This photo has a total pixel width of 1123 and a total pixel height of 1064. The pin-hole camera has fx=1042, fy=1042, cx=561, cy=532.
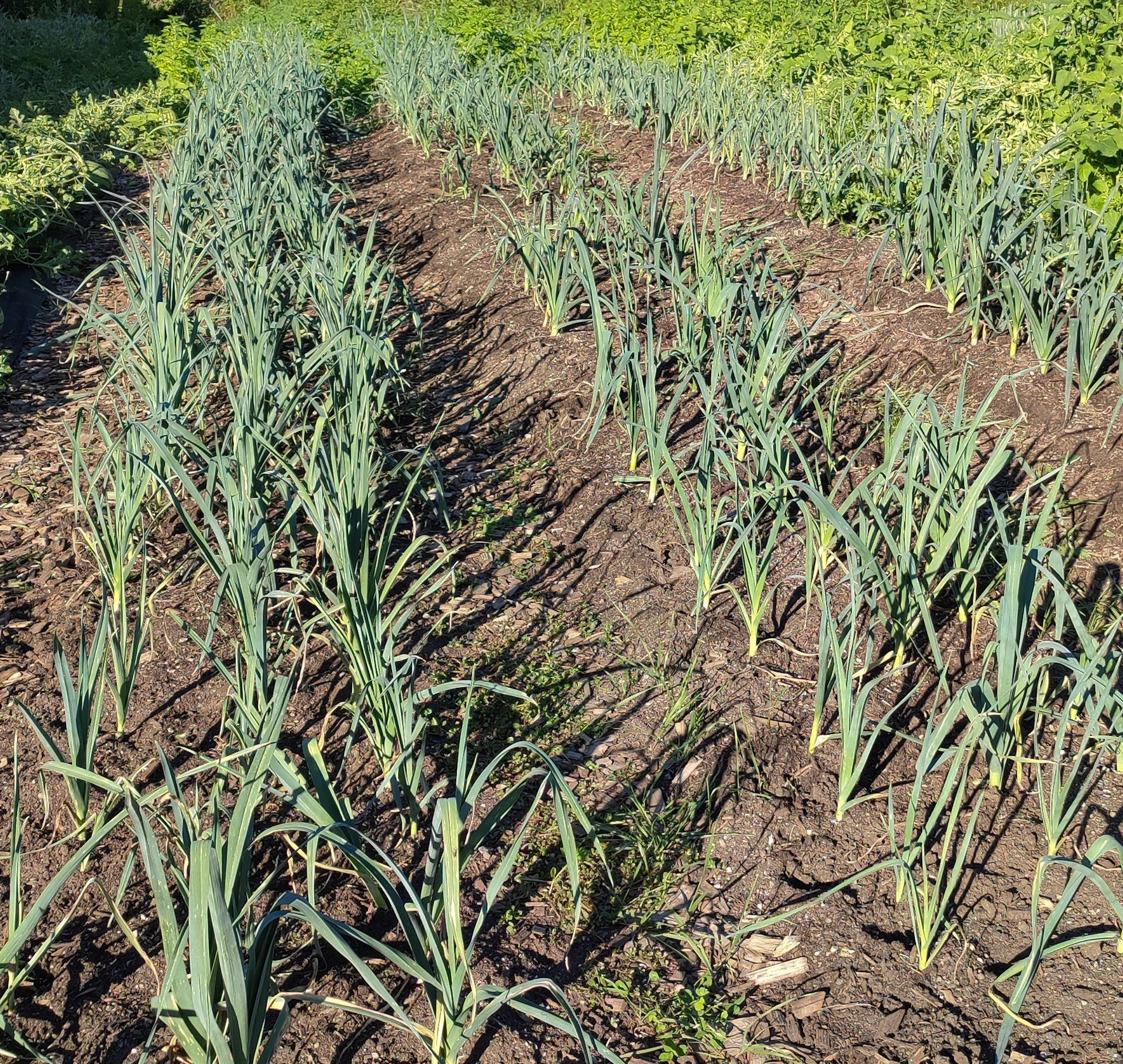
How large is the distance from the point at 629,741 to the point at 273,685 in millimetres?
802

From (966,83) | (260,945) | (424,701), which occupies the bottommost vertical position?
(424,701)

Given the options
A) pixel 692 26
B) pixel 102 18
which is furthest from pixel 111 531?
pixel 102 18

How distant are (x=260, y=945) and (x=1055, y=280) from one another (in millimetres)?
3334

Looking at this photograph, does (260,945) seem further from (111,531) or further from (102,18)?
(102,18)

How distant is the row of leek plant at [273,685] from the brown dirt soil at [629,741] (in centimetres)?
7

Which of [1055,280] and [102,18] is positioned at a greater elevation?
[102,18]

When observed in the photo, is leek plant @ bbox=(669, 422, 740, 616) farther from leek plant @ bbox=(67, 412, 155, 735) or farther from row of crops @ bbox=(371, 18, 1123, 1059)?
leek plant @ bbox=(67, 412, 155, 735)

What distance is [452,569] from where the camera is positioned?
7.37 ft

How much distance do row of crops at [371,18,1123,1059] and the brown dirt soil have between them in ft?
0.27

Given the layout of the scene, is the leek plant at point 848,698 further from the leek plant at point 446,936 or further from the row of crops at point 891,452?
the leek plant at point 446,936

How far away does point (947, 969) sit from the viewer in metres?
1.79

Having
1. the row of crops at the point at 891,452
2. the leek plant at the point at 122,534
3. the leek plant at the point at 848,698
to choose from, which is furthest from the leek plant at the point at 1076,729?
the leek plant at the point at 122,534

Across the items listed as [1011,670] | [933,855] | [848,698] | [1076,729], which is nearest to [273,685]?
[848,698]

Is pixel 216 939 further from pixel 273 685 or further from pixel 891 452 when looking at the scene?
pixel 891 452
